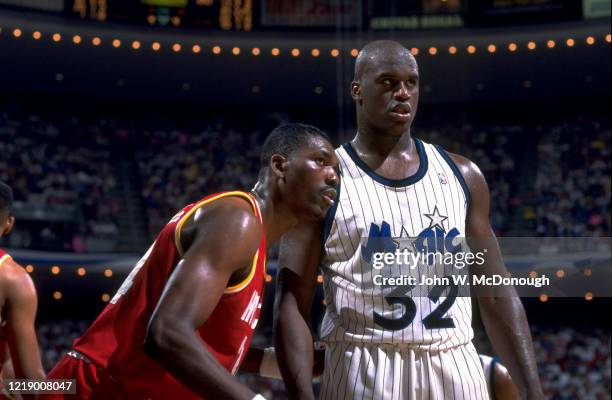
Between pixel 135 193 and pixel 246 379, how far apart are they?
4913 millimetres

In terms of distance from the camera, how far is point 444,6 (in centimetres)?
1617

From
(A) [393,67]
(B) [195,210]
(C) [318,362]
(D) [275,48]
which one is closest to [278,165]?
(B) [195,210]

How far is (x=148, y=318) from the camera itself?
Result: 267cm

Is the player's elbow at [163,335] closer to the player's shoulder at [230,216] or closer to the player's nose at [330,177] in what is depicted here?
the player's shoulder at [230,216]

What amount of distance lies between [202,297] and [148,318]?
0.34 m

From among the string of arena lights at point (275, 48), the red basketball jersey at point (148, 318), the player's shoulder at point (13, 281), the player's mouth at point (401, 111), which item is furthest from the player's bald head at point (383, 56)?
the string of arena lights at point (275, 48)

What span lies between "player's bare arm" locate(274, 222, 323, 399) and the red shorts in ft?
2.08

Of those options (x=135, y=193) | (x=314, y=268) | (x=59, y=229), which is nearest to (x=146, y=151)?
(x=135, y=193)

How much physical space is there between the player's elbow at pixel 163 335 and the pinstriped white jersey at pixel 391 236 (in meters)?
0.93

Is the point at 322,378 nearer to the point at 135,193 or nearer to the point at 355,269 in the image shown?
the point at 355,269

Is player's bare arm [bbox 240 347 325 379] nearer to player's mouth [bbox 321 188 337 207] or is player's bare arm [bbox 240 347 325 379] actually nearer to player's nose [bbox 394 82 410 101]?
player's mouth [bbox 321 188 337 207]

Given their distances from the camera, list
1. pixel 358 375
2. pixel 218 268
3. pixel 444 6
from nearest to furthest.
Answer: pixel 218 268 → pixel 358 375 → pixel 444 6

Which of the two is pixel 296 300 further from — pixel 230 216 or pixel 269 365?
pixel 230 216

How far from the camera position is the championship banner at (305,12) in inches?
639
